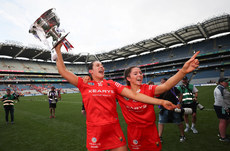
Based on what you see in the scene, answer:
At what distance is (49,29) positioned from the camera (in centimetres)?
198

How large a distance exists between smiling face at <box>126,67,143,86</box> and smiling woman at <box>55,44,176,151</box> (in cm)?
27

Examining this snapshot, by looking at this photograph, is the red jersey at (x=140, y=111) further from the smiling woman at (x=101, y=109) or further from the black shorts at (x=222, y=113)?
the black shorts at (x=222, y=113)

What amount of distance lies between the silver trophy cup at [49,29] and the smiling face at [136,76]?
125 centimetres

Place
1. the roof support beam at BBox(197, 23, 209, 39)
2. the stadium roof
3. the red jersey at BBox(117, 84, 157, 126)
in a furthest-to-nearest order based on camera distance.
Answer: the roof support beam at BBox(197, 23, 209, 39)
the stadium roof
the red jersey at BBox(117, 84, 157, 126)

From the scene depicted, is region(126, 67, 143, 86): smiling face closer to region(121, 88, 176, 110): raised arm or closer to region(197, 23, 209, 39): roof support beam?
region(121, 88, 176, 110): raised arm

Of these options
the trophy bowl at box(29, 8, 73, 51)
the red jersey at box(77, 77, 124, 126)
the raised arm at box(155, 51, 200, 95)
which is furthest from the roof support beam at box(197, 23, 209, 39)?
the trophy bowl at box(29, 8, 73, 51)

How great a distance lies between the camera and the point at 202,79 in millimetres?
37094

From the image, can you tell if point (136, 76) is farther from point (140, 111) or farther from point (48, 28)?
A: point (48, 28)

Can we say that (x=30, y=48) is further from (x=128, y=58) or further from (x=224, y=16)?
(x=224, y=16)

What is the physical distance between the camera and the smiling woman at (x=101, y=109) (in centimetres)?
192

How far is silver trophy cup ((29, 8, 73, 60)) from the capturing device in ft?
6.42

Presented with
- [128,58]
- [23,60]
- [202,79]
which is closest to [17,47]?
[23,60]

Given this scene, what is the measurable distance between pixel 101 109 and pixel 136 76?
819mm

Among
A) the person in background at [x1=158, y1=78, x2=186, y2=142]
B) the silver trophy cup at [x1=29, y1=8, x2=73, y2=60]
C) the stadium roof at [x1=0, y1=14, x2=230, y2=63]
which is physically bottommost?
the person in background at [x1=158, y1=78, x2=186, y2=142]
